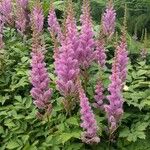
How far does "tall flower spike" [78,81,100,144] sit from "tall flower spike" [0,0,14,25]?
306cm

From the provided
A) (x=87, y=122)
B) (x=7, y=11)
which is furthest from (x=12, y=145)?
(x=7, y=11)

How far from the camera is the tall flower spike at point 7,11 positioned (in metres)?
6.84

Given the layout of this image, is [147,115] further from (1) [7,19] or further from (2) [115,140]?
(1) [7,19]

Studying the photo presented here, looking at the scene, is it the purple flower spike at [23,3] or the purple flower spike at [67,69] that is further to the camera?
the purple flower spike at [23,3]

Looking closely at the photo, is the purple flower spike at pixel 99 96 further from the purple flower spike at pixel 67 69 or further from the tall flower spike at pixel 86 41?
the tall flower spike at pixel 86 41

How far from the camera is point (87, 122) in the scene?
438 cm

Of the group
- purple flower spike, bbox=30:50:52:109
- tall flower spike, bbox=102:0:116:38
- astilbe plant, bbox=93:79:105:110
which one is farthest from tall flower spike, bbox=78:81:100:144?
tall flower spike, bbox=102:0:116:38

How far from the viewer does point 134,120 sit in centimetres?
489

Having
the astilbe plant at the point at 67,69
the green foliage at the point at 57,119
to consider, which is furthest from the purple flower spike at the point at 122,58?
the astilbe plant at the point at 67,69

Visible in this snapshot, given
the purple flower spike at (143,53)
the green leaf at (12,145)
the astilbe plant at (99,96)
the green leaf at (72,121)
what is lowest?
the green leaf at (12,145)

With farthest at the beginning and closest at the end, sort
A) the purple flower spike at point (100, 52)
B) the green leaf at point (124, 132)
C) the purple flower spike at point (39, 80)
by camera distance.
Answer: the purple flower spike at point (100, 52)
the purple flower spike at point (39, 80)
the green leaf at point (124, 132)

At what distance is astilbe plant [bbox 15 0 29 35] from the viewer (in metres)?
6.49

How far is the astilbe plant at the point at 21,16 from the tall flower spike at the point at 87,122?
2574mm

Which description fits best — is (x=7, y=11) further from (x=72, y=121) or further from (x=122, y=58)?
(x=72, y=121)
